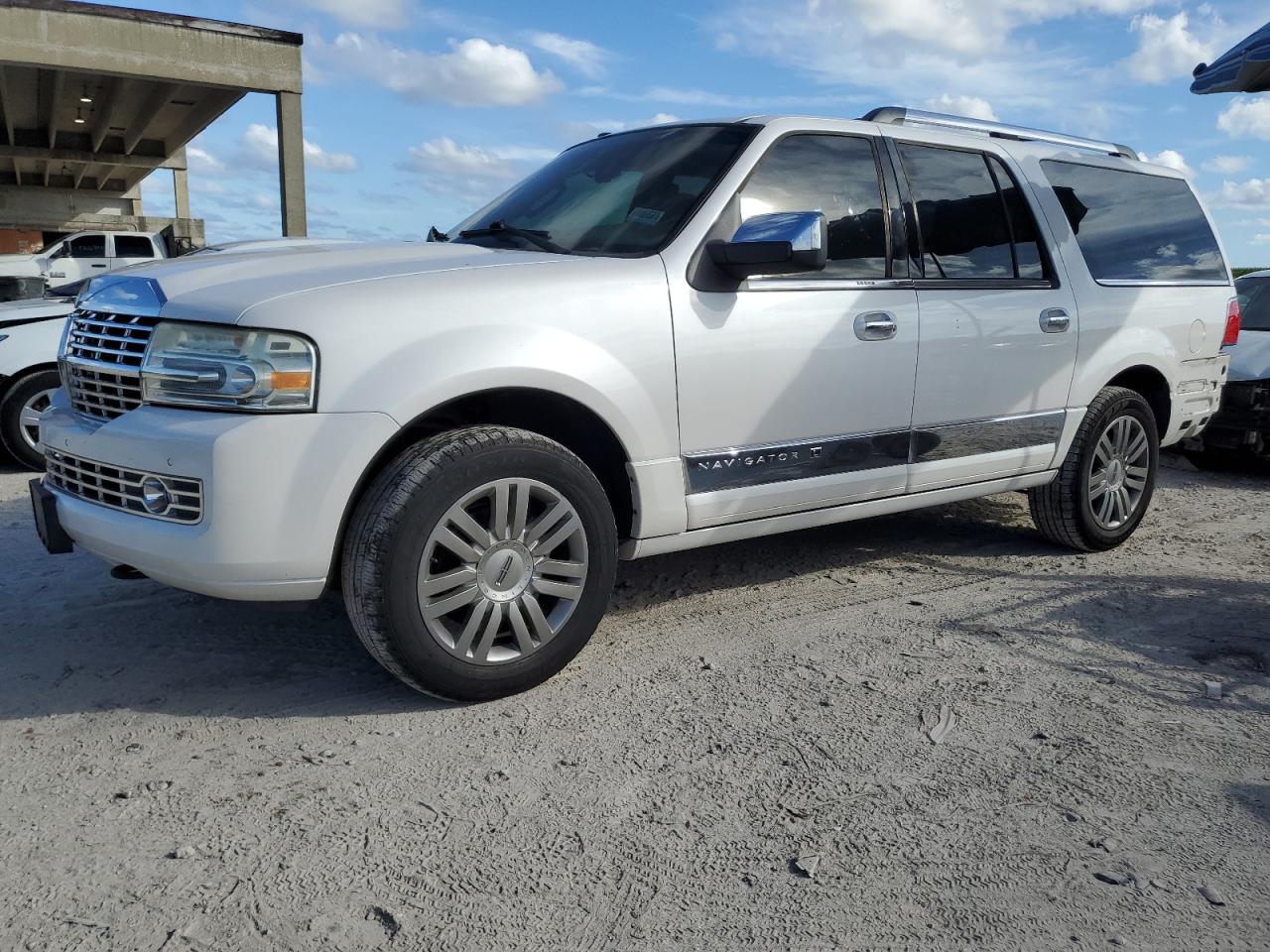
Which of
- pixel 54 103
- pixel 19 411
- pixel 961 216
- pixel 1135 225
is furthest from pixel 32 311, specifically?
pixel 54 103

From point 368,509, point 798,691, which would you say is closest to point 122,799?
point 368,509

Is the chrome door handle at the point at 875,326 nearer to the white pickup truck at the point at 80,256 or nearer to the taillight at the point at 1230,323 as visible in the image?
the taillight at the point at 1230,323

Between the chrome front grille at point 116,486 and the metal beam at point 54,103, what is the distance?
1743 centimetres

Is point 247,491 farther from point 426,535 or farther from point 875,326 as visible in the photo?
point 875,326

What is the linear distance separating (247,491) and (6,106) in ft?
78.8

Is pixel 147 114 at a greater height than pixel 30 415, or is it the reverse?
pixel 147 114

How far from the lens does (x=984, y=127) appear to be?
4.84 meters

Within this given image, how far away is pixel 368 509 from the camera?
9.75 feet

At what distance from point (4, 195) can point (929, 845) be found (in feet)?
124

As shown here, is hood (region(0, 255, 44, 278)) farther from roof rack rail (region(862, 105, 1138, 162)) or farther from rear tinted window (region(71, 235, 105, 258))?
roof rack rail (region(862, 105, 1138, 162))

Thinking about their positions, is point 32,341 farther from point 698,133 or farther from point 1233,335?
point 1233,335

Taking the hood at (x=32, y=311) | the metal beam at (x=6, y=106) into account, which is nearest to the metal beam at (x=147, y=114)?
the metal beam at (x=6, y=106)

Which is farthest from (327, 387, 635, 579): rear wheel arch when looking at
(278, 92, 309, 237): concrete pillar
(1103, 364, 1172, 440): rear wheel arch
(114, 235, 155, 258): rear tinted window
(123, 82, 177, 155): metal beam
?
(114, 235, 155, 258): rear tinted window

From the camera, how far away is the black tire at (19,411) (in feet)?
22.3
